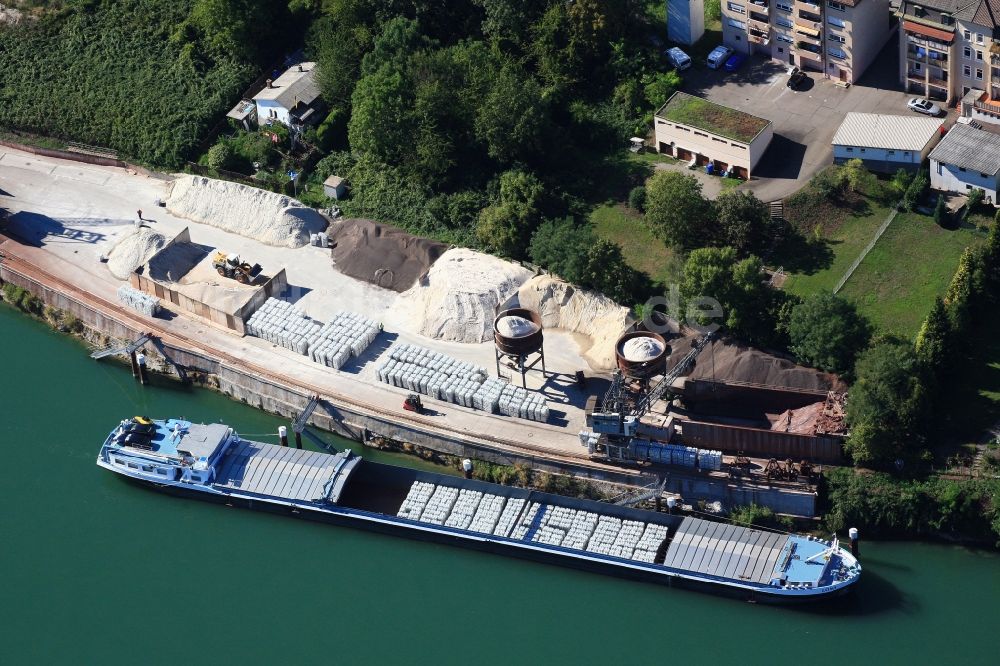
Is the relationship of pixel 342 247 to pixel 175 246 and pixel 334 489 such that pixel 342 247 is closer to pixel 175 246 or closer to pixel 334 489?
pixel 175 246

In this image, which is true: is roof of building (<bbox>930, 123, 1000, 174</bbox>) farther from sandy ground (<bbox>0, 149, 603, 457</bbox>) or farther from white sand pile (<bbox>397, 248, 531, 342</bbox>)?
white sand pile (<bbox>397, 248, 531, 342</bbox>)

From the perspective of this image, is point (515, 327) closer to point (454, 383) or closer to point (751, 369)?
point (454, 383)

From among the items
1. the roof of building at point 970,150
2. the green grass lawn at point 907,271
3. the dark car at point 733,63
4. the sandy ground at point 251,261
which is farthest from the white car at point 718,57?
the sandy ground at point 251,261

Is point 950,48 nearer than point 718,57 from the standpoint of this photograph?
Yes

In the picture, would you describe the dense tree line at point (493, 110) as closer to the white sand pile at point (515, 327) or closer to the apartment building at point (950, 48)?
the white sand pile at point (515, 327)

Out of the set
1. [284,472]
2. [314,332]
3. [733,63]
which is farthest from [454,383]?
[733,63]
